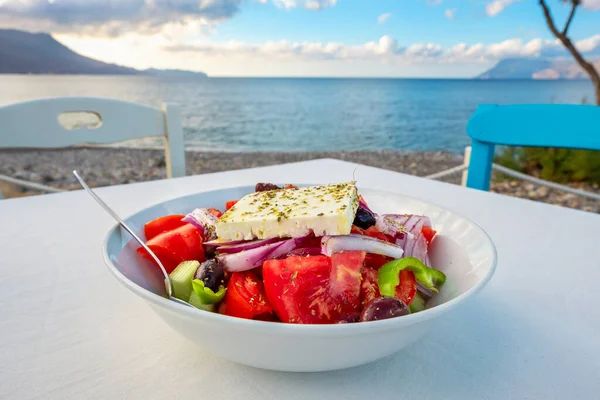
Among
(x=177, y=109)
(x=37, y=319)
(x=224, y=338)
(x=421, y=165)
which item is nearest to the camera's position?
(x=224, y=338)

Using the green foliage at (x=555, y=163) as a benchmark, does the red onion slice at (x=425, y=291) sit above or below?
above

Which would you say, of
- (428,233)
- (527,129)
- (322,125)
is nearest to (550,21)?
(527,129)

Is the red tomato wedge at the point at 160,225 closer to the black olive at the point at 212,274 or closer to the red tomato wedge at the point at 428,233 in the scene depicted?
the black olive at the point at 212,274

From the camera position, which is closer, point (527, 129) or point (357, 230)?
point (357, 230)

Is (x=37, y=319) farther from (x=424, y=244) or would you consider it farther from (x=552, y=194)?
(x=552, y=194)

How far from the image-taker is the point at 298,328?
391mm

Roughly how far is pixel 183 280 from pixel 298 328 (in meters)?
0.24

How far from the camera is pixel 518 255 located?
0.87 meters

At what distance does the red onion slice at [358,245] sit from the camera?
575 mm

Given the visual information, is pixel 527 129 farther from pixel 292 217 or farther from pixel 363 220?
pixel 292 217

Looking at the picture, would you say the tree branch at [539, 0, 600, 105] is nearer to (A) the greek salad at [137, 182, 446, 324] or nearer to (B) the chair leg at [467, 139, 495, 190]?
(B) the chair leg at [467, 139, 495, 190]

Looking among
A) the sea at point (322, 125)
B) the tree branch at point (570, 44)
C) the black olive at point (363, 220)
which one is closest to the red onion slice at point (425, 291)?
the black olive at point (363, 220)

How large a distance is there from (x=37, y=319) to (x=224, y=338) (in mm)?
365

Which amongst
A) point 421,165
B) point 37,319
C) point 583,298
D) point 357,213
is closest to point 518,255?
point 583,298
